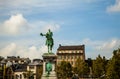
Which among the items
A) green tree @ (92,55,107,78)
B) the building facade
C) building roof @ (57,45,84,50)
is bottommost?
green tree @ (92,55,107,78)

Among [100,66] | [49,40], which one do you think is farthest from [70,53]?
[49,40]

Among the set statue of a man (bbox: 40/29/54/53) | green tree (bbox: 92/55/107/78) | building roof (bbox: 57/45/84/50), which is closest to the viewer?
statue of a man (bbox: 40/29/54/53)

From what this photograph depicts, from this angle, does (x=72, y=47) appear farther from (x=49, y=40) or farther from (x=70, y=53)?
(x=49, y=40)

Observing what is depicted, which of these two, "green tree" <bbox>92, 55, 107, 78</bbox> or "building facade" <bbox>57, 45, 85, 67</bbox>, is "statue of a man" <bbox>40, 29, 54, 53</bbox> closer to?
"green tree" <bbox>92, 55, 107, 78</bbox>

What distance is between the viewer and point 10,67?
6348 inches

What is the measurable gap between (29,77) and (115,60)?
64797 millimetres

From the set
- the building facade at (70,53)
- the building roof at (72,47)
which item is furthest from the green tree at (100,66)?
the building facade at (70,53)

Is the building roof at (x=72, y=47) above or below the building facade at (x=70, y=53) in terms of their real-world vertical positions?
above

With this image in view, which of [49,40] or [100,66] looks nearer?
[49,40]

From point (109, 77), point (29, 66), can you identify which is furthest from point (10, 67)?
point (109, 77)

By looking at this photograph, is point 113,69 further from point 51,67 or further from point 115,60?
point 51,67

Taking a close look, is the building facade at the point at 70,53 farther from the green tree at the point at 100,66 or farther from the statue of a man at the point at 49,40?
the statue of a man at the point at 49,40

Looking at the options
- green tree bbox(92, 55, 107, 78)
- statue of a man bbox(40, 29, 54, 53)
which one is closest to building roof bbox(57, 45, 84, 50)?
green tree bbox(92, 55, 107, 78)

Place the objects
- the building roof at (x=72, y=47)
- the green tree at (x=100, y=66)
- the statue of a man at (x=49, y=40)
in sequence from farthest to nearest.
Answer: the building roof at (x=72, y=47) → the green tree at (x=100, y=66) → the statue of a man at (x=49, y=40)
